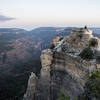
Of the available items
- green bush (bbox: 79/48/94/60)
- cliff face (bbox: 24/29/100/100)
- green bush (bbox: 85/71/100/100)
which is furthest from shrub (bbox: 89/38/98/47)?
green bush (bbox: 85/71/100/100)

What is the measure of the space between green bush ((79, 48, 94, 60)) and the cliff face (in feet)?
1.07

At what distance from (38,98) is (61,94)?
5.33 meters

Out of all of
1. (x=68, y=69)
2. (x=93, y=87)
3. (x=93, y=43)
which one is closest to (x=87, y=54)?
(x=93, y=43)

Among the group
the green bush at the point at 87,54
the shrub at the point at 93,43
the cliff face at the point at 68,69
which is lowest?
the cliff face at the point at 68,69

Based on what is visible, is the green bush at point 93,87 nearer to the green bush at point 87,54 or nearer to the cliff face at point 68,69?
the cliff face at point 68,69

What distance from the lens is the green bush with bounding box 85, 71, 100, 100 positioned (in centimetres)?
1403

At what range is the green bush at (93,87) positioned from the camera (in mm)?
14028

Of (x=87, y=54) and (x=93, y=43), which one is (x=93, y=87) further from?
(x=93, y=43)

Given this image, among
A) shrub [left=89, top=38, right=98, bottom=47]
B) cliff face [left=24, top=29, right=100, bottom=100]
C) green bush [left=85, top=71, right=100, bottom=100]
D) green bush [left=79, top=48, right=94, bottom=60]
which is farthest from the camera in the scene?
shrub [left=89, top=38, right=98, bottom=47]

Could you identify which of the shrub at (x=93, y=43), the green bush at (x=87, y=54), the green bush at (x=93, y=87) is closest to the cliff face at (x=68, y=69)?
the shrub at (x=93, y=43)

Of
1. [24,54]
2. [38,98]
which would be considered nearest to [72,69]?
[38,98]

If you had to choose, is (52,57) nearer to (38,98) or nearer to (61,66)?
(61,66)

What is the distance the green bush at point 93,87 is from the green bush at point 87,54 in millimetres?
2408

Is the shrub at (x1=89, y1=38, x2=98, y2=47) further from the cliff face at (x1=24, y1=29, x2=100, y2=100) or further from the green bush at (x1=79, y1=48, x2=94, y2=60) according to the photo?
the green bush at (x1=79, y1=48, x2=94, y2=60)
